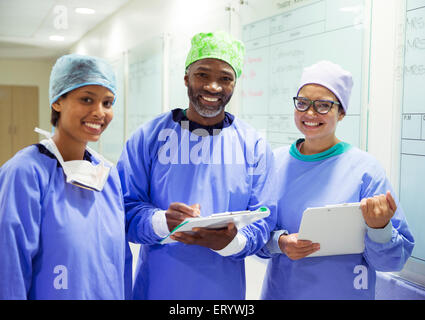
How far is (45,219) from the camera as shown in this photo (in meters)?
0.98

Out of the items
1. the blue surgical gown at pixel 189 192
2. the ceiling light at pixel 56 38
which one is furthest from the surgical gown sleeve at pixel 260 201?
the ceiling light at pixel 56 38

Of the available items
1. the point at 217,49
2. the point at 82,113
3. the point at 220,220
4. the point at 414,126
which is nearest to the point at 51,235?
the point at 82,113

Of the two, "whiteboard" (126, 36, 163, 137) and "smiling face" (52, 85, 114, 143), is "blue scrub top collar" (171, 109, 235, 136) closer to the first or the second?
"smiling face" (52, 85, 114, 143)

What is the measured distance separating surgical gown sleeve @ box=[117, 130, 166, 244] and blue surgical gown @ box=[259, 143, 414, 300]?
1.43ft

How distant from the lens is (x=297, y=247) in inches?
49.0

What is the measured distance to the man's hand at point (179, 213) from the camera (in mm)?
1150

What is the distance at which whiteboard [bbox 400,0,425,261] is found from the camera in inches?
54.9

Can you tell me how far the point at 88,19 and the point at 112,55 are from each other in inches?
19.4

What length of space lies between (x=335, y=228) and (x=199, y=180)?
432 mm

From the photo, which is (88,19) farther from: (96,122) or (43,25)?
(96,122)

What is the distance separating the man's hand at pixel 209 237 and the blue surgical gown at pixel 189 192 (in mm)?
89

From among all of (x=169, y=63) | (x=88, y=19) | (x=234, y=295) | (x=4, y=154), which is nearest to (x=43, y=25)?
(x=88, y=19)

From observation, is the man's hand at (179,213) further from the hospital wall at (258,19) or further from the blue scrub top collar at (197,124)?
the hospital wall at (258,19)

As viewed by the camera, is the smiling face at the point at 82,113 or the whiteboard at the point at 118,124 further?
the whiteboard at the point at 118,124
